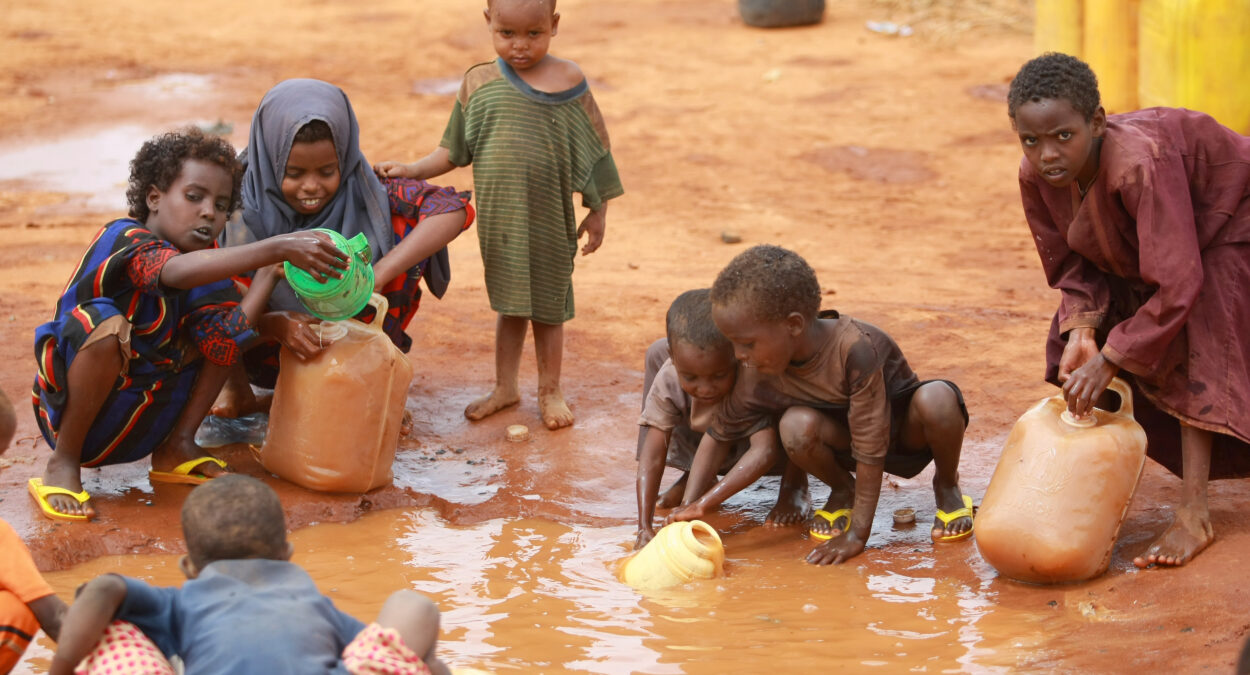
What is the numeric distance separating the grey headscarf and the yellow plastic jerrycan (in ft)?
5.50

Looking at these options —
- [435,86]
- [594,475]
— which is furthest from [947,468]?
[435,86]

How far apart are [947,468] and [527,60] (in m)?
2.22

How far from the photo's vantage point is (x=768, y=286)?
3566 mm

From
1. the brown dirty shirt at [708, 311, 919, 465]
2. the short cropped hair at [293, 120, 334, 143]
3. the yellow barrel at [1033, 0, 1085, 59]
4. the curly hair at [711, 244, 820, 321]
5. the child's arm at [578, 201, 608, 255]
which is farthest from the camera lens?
the yellow barrel at [1033, 0, 1085, 59]

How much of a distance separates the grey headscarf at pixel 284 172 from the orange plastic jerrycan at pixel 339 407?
0.37 metres

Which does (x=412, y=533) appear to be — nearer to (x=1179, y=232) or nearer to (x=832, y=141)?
(x=1179, y=232)

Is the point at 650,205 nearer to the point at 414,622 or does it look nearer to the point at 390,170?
the point at 390,170

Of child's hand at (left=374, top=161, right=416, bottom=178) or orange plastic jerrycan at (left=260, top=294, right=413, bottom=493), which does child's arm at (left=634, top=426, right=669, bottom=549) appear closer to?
orange plastic jerrycan at (left=260, top=294, right=413, bottom=493)

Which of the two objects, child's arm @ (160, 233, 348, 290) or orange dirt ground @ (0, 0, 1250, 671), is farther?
orange dirt ground @ (0, 0, 1250, 671)

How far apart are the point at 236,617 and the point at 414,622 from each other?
12.9 inches

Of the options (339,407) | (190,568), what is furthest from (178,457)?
(190,568)

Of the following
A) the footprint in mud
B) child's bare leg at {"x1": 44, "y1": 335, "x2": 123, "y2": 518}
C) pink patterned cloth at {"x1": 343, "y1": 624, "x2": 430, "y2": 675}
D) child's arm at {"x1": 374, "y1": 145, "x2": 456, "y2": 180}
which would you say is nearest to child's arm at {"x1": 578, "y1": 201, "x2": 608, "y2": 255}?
child's arm at {"x1": 374, "y1": 145, "x2": 456, "y2": 180}

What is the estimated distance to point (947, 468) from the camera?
400 centimetres

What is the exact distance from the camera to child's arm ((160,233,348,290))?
389cm
